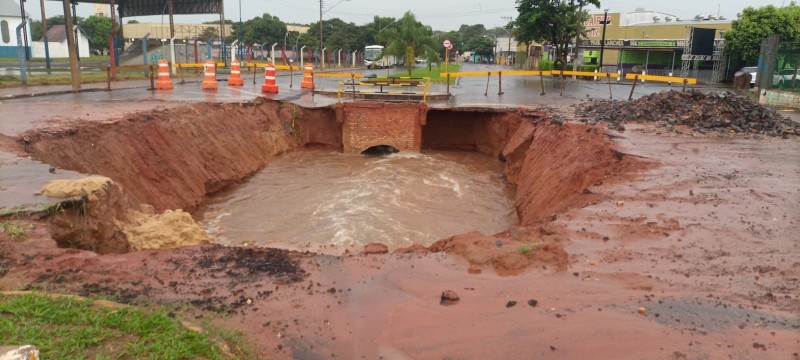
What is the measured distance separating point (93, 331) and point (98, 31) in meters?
78.9

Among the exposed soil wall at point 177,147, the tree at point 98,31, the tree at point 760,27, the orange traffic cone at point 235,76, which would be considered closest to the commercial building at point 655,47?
the tree at point 760,27

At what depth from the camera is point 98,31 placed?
232 ft

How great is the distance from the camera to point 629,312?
179 inches

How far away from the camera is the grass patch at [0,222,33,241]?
5570 millimetres

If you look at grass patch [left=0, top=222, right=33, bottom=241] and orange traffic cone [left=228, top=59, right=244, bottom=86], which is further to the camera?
orange traffic cone [left=228, top=59, right=244, bottom=86]

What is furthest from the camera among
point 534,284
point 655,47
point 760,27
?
point 655,47

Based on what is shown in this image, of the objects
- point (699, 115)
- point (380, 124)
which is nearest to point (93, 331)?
point (699, 115)

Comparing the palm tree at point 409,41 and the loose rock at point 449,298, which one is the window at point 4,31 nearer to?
the palm tree at point 409,41

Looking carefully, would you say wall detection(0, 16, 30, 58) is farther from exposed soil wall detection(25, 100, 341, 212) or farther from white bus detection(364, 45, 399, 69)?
exposed soil wall detection(25, 100, 341, 212)

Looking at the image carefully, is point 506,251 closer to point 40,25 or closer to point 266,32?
point 266,32

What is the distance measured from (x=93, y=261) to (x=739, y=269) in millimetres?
6265

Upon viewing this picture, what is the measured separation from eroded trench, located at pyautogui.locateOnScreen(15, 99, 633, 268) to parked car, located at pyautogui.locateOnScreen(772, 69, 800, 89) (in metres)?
Result: 11.9

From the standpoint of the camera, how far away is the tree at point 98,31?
70.7 meters

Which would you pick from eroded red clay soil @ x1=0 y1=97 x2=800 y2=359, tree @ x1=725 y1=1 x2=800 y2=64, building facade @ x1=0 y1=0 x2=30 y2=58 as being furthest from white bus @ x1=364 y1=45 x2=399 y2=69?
eroded red clay soil @ x1=0 y1=97 x2=800 y2=359
